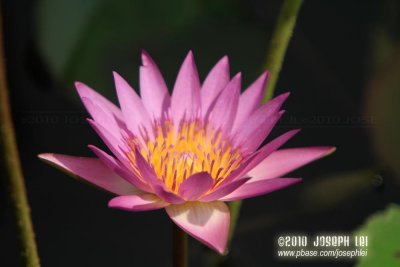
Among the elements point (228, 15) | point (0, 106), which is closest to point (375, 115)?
point (228, 15)

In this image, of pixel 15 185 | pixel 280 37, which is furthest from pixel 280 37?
pixel 15 185

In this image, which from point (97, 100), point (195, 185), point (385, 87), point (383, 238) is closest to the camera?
point (195, 185)

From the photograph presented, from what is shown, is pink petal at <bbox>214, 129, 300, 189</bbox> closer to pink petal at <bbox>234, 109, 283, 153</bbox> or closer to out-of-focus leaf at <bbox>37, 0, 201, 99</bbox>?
pink petal at <bbox>234, 109, 283, 153</bbox>

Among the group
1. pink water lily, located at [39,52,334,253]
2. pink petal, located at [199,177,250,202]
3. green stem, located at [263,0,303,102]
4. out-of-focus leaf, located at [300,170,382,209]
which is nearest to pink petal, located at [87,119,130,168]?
pink water lily, located at [39,52,334,253]

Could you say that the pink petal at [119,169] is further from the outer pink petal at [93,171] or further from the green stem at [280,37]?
the green stem at [280,37]

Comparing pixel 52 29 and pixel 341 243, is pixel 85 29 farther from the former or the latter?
pixel 341 243

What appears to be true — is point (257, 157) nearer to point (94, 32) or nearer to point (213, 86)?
point (213, 86)

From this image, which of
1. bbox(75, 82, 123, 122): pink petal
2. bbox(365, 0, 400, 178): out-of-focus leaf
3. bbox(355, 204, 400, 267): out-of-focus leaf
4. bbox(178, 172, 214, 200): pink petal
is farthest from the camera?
bbox(365, 0, 400, 178): out-of-focus leaf
